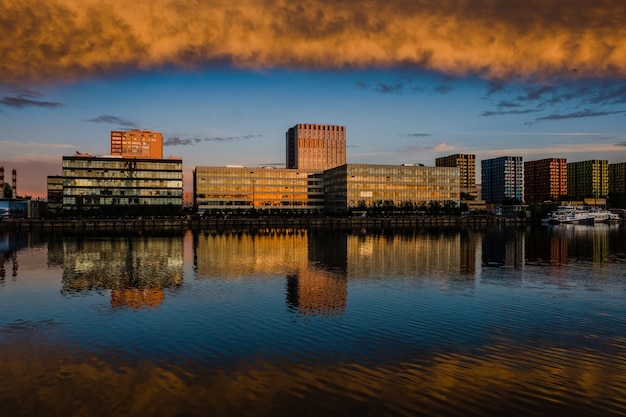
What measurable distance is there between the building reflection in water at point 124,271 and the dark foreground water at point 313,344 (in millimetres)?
435

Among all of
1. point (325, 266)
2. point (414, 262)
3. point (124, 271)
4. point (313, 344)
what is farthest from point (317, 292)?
point (414, 262)

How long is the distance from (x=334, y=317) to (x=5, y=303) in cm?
3022

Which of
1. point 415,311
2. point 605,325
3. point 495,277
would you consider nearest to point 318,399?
point 415,311

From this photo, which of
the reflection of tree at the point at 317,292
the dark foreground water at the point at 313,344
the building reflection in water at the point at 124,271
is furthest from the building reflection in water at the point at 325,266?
the building reflection in water at the point at 124,271

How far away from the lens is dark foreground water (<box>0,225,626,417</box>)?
2006cm

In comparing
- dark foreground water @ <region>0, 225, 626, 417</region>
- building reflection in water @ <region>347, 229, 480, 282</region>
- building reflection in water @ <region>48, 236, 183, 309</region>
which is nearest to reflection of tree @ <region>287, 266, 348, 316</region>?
dark foreground water @ <region>0, 225, 626, 417</region>

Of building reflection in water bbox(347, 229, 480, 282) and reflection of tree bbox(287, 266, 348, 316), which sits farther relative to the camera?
building reflection in water bbox(347, 229, 480, 282)

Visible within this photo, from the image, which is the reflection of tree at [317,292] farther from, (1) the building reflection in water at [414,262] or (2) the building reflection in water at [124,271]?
(2) the building reflection in water at [124,271]

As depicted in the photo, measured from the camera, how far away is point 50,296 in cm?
4388

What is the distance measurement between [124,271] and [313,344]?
40.8m

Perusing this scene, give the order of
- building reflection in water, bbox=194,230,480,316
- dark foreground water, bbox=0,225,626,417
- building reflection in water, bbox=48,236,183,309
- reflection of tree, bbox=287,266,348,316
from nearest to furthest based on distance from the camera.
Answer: dark foreground water, bbox=0,225,626,417
reflection of tree, bbox=287,266,348,316
building reflection in water, bbox=194,230,480,316
building reflection in water, bbox=48,236,183,309

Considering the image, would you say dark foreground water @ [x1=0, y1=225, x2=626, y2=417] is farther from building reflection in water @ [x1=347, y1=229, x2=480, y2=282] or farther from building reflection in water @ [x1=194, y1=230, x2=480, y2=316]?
building reflection in water @ [x1=347, y1=229, x2=480, y2=282]

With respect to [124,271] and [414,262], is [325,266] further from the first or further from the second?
[124,271]

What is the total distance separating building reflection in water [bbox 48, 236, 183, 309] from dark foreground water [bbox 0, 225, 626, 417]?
0.44 meters
